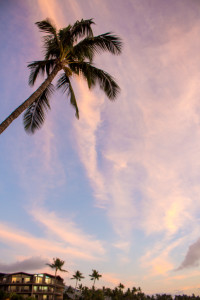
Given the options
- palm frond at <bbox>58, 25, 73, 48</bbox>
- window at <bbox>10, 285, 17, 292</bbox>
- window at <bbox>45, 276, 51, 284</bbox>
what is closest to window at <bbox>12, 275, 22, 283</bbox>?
window at <bbox>10, 285, 17, 292</bbox>

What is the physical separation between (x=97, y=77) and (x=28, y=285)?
58319mm

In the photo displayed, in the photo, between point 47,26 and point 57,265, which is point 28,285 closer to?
point 57,265

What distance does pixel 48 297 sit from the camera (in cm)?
5456

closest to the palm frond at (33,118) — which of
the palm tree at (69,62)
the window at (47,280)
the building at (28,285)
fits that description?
the palm tree at (69,62)

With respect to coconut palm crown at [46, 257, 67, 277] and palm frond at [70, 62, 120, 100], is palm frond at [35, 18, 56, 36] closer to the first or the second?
palm frond at [70, 62, 120, 100]

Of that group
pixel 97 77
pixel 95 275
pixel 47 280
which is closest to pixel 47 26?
pixel 97 77

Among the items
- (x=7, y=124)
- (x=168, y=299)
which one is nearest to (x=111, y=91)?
(x=7, y=124)

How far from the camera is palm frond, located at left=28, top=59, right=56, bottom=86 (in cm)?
1020

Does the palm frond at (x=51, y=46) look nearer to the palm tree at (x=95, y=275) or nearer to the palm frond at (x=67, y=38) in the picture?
the palm frond at (x=67, y=38)

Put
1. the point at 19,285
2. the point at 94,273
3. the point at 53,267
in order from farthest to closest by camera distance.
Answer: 1. the point at 94,273
2. the point at 53,267
3. the point at 19,285

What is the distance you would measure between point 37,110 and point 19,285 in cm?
5719

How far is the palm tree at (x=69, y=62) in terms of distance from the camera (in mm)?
9586

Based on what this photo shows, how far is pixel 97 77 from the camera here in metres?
10.5

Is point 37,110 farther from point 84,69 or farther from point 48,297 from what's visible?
point 48,297
